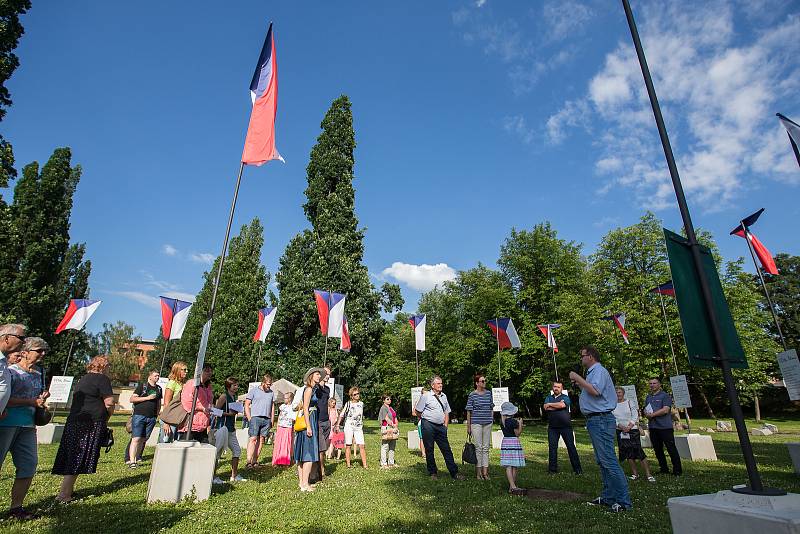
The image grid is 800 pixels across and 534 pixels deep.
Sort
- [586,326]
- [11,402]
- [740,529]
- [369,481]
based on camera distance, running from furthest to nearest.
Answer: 1. [586,326]
2. [369,481]
3. [11,402]
4. [740,529]

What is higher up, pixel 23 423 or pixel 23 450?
pixel 23 423

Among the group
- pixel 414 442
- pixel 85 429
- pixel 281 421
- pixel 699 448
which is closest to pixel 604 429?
pixel 281 421

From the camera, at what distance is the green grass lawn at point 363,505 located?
507cm

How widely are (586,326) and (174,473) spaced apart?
2862cm

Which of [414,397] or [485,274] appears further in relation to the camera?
[485,274]

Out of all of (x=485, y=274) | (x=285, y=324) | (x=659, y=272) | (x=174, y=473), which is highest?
(x=485, y=274)

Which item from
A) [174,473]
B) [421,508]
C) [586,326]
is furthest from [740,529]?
[586,326]

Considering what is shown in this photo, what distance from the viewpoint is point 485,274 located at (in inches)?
1679

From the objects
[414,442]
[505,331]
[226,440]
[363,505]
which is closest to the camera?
[363,505]

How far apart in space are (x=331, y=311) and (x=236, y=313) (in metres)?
21.8

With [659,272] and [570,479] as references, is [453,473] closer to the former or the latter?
[570,479]

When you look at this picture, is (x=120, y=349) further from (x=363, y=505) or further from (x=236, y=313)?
(x=363, y=505)

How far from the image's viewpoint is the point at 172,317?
18.6 meters

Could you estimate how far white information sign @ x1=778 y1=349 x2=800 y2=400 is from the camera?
26.1ft
